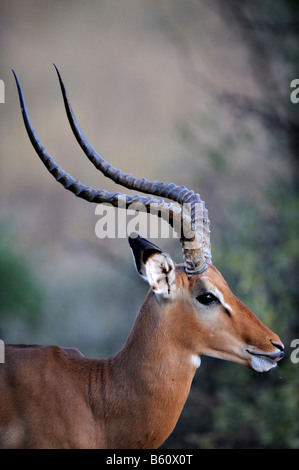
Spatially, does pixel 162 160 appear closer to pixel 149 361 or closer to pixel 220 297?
pixel 220 297

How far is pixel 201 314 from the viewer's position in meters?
4.12

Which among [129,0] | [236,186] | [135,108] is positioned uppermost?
[129,0]

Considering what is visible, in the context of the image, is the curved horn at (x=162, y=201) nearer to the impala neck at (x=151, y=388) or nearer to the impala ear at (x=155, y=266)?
the impala ear at (x=155, y=266)

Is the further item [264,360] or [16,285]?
[16,285]

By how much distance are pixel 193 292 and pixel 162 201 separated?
64cm

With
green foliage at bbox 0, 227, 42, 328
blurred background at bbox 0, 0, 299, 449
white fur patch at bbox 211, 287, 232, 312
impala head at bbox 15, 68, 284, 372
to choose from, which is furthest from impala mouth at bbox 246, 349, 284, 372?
green foliage at bbox 0, 227, 42, 328

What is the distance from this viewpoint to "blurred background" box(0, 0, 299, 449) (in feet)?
31.1

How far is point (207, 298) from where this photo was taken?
414cm

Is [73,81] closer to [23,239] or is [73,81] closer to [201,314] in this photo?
[23,239]

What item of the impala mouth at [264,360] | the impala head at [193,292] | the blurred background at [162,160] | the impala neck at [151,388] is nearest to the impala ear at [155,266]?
the impala head at [193,292]

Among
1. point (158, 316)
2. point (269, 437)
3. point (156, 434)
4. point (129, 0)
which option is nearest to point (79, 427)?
point (156, 434)

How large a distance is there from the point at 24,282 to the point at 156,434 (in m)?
8.17

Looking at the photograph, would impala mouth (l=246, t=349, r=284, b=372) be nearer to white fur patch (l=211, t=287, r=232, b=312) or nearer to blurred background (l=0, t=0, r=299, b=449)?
white fur patch (l=211, t=287, r=232, b=312)

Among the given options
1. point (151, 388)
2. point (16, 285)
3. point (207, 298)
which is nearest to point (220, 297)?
point (207, 298)
